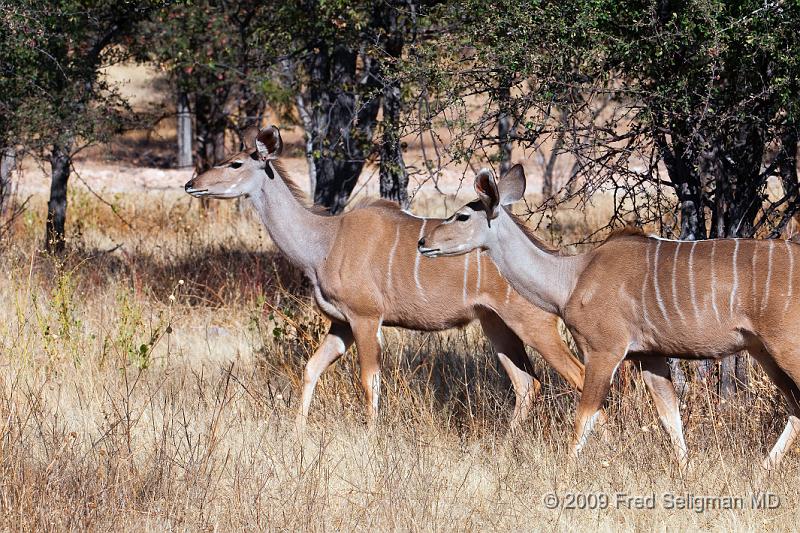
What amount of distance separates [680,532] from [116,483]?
2211 millimetres

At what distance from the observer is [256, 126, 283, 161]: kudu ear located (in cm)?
627

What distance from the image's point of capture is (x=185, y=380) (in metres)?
6.34

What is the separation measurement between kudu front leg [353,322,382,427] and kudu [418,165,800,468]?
0.94 m

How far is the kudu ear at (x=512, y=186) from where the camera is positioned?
16.5 ft

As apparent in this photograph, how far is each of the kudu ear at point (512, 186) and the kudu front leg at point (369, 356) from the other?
1.23m

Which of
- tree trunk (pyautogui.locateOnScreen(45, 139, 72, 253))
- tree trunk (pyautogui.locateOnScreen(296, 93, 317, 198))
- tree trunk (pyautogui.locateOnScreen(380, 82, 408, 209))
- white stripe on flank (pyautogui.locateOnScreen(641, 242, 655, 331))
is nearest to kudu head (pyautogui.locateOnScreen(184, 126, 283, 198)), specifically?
tree trunk (pyautogui.locateOnScreen(296, 93, 317, 198))

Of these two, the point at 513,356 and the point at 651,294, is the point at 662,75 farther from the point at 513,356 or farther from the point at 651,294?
the point at 513,356

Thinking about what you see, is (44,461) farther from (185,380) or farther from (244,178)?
(244,178)

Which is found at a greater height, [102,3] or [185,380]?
[102,3]

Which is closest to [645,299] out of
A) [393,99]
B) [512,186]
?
[512,186]

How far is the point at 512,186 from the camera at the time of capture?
16.7 feet

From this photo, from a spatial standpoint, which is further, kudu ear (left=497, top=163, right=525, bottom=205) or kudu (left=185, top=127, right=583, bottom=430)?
kudu (left=185, top=127, right=583, bottom=430)

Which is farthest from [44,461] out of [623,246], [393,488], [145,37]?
[145,37]

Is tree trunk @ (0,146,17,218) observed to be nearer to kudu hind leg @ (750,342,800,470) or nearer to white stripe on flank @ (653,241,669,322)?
white stripe on flank @ (653,241,669,322)
